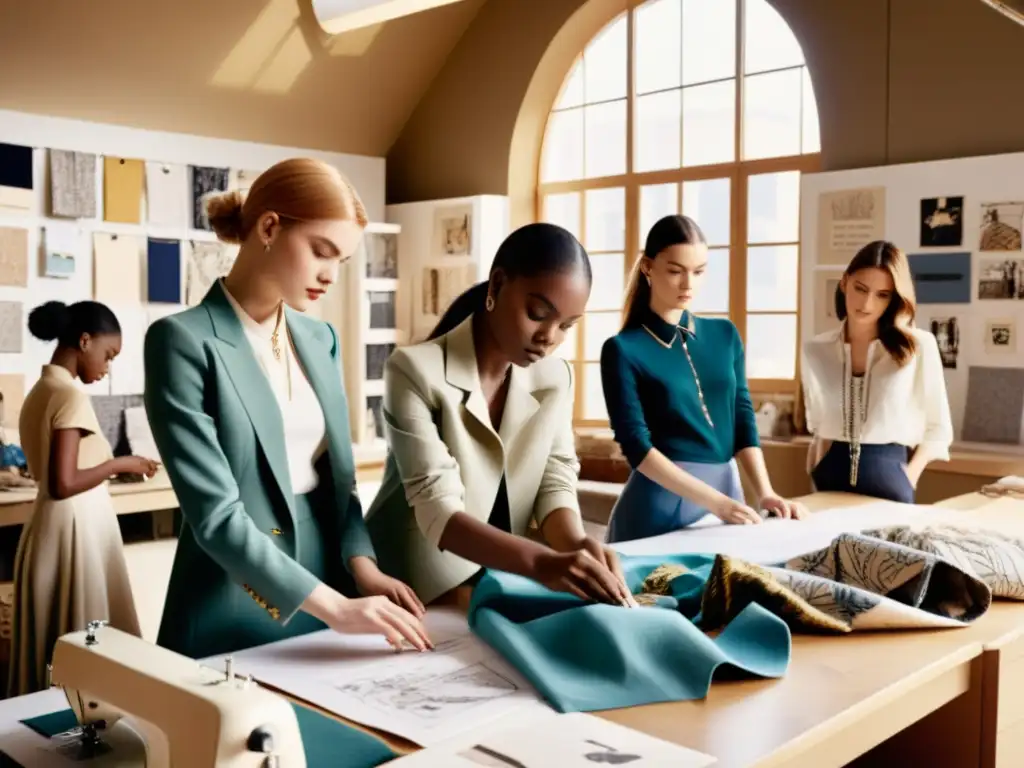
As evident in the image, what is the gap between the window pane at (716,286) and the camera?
5840 millimetres

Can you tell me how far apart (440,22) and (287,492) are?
17.4 ft

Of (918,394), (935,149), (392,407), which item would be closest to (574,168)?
(935,149)

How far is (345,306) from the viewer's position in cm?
676

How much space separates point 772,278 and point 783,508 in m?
3.34

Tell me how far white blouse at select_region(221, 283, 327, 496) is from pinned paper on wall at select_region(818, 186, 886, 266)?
3.66m

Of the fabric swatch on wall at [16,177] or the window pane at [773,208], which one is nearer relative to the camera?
the fabric swatch on wall at [16,177]

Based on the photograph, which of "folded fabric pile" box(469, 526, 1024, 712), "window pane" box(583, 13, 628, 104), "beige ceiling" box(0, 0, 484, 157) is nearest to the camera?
"folded fabric pile" box(469, 526, 1024, 712)

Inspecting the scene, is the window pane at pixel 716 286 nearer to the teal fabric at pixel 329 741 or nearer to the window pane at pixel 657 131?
the window pane at pixel 657 131

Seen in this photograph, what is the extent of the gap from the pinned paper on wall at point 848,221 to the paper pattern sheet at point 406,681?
3806 millimetres

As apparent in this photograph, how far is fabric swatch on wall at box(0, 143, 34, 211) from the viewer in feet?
17.5

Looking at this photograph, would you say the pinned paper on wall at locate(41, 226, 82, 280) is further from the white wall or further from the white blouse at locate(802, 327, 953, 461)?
the white blouse at locate(802, 327, 953, 461)

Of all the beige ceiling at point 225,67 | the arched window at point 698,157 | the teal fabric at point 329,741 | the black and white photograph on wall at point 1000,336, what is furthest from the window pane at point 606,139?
the teal fabric at point 329,741

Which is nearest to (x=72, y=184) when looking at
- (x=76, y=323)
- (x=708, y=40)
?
(x=76, y=323)

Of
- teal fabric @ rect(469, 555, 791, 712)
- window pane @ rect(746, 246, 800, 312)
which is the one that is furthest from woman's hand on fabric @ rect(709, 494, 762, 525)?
window pane @ rect(746, 246, 800, 312)
